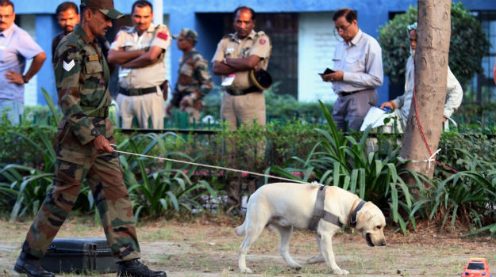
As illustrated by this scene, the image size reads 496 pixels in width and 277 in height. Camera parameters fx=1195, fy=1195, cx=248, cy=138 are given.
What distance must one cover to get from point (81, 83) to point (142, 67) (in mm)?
5071

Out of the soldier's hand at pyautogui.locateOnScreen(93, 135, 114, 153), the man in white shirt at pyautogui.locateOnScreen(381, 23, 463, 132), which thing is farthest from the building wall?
the soldier's hand at pyautogui.locateOnScreen(93, 135, 114, 153)

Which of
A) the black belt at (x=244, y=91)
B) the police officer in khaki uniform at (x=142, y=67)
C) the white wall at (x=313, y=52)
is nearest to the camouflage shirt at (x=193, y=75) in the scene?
the police officer in khaki uniform at (x=142, y=67)

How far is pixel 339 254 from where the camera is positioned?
9859mm

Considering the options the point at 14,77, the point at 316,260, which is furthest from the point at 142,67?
the point at 316,260

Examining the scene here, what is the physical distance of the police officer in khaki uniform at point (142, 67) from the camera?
13.3 meters

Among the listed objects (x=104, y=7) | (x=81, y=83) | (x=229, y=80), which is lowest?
(x=229, y=80)

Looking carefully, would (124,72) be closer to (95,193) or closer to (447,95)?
(447,95)

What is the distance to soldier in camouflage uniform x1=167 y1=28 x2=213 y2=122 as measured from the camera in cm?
1723

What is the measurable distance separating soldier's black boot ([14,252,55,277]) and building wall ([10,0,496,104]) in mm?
13749

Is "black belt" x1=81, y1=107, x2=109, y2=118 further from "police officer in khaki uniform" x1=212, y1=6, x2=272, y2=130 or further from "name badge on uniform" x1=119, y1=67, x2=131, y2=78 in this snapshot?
"name badge on uniform" x1=119, y1=67, x2=131, y2=78

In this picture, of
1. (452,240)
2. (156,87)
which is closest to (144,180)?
(156,87)

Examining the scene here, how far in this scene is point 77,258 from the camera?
345 inches

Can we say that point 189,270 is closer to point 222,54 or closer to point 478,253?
point 478,253

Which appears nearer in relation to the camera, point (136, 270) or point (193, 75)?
point (136, 270)
